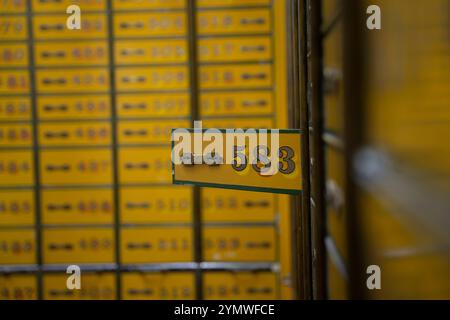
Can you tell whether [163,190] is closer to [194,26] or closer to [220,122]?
[220,122]

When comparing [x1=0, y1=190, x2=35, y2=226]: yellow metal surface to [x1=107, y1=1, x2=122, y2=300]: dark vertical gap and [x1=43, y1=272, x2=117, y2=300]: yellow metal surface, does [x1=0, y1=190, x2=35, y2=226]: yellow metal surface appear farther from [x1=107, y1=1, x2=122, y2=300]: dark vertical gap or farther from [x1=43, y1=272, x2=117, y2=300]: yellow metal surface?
[x1=107, y1=1, x2=122, y2=300]: dark vertical gap

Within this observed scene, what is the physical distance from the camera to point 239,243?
157 inches

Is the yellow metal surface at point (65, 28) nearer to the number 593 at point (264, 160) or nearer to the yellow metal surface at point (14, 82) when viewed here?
A: the yellow metal surface at point (14, 82)

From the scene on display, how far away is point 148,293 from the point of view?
3.99 metres

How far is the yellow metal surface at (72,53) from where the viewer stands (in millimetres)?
3943

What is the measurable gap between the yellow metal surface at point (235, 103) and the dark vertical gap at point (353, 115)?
2302 millimetres

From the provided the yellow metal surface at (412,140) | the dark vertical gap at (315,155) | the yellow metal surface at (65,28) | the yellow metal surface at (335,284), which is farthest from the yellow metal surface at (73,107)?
the yellow metal surface at (412,140)

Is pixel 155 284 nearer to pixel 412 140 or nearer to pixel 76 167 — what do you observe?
pixel 76 167

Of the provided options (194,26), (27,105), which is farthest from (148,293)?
(194,26)

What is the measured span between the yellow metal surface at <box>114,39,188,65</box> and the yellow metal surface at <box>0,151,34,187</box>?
86 centimetres

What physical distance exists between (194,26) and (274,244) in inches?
58.1

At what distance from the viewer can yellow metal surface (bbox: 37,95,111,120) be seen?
397cm

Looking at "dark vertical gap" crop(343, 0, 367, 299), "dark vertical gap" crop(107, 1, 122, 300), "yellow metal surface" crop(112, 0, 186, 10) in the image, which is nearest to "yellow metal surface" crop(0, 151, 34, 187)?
"dark vertical gap" crop(107, 1, 122, 300)
